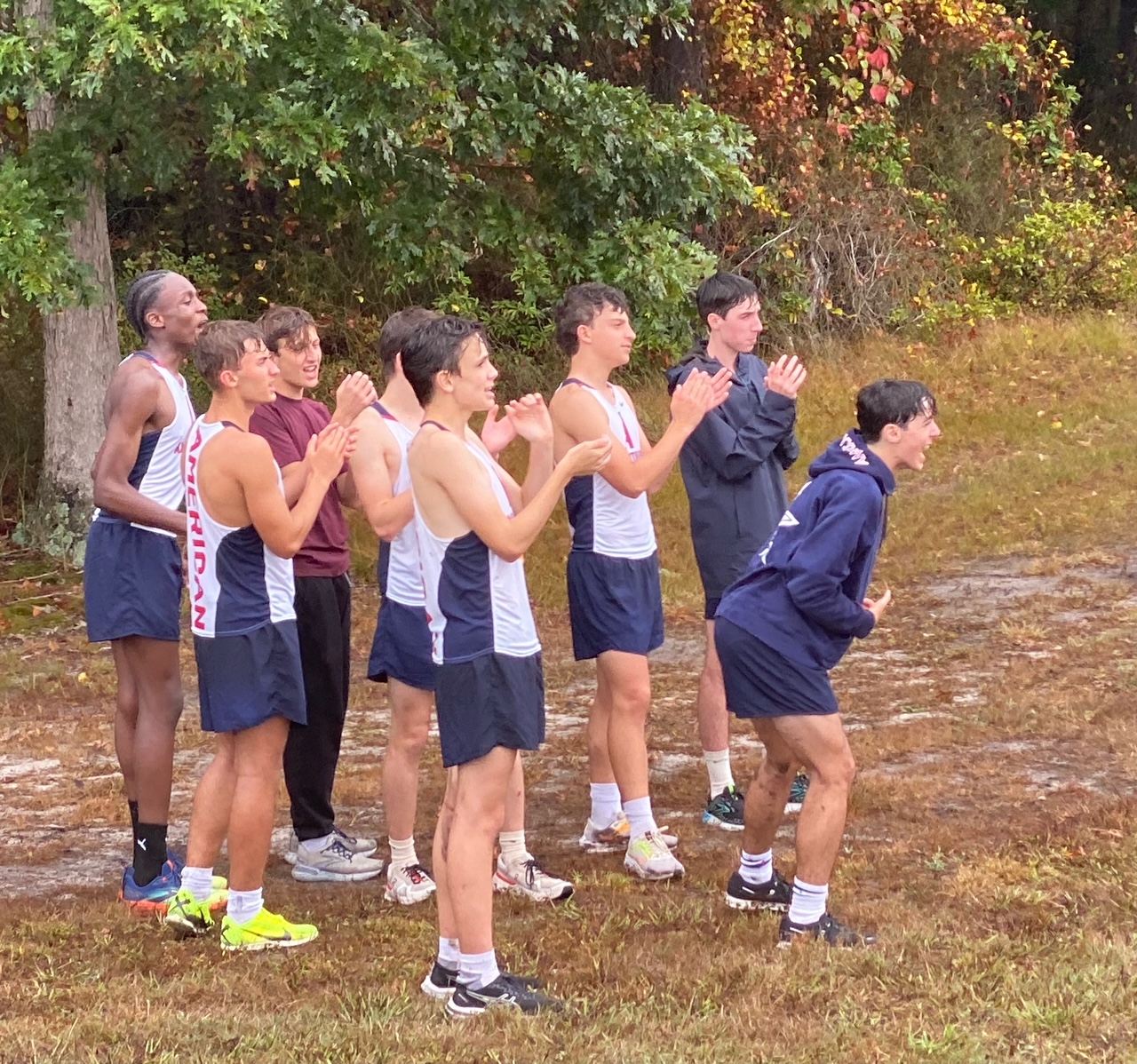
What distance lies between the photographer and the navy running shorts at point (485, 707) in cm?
426

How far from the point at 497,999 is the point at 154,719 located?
1.74 meters

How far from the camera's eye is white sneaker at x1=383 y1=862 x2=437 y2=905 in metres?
5.43

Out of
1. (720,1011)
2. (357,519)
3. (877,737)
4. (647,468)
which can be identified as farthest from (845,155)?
(720,1011)

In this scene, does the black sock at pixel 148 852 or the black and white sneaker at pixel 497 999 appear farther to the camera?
the black sock at pixel 148 852

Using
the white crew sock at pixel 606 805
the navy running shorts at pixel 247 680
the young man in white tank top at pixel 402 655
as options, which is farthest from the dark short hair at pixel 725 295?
the navy running shorts at pixel 247 680

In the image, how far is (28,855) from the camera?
6.27 meters

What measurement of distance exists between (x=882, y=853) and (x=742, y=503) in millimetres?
1374

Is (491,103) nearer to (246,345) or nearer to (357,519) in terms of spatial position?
(357,519)

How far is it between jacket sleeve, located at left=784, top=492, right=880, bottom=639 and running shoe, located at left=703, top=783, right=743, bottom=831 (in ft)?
5.51

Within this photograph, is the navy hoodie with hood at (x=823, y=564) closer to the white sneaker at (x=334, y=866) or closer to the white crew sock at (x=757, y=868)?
the white crew sock at (x=757, y=868)

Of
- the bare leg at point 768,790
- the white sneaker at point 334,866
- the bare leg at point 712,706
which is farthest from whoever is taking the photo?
the bare leg at point 712,706

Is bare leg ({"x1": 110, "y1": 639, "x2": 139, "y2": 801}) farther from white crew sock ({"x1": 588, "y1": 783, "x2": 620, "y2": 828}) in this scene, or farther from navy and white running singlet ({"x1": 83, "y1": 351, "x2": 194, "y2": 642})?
white crew sock ({"x1": 588, "y1": 783, "x2": 620, "y2": 828})

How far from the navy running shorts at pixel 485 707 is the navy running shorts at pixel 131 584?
146 centimetres

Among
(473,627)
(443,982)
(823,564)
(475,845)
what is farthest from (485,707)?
(823,564)
